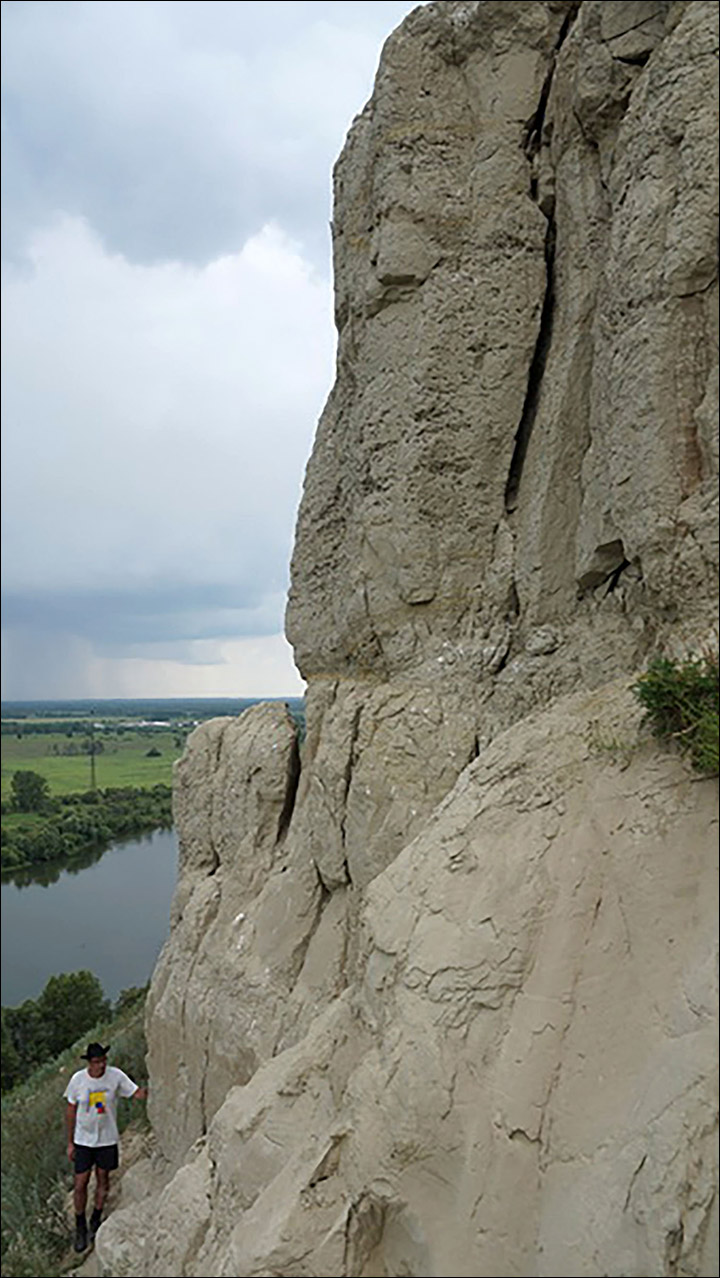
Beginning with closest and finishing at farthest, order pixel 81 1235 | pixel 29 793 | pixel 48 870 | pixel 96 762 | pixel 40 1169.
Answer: pixel 81 1235
pixel 40 1169
pixel 48 870
pixel 29 793
pixel 96 762

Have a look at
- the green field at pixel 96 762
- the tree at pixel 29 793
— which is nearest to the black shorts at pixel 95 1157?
the green field at pixel 96 762

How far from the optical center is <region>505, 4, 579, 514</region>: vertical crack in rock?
20.9 feet

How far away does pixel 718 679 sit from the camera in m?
4.03

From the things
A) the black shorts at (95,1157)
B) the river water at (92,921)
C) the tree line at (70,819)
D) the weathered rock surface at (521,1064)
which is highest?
the weathered rock surface at (521,1064)

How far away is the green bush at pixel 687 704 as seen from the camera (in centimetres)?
396

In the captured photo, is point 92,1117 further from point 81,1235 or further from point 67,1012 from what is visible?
point 67,1012

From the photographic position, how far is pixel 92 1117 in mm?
8008

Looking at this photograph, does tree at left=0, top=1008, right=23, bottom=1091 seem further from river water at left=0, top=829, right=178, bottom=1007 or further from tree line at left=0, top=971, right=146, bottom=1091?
river water at left=0, top=829, right=178, bottom=1007

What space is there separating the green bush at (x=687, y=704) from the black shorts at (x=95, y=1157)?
6797mm

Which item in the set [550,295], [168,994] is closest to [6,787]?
[168,994]

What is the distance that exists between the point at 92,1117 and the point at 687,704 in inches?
268

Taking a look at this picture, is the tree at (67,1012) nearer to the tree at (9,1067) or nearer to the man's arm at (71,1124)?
the tree at (9,1067)

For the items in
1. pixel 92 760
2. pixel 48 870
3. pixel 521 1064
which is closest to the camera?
pixel 521 1064

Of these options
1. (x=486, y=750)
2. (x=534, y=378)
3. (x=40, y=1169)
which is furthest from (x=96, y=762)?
(x=486, y=750)
